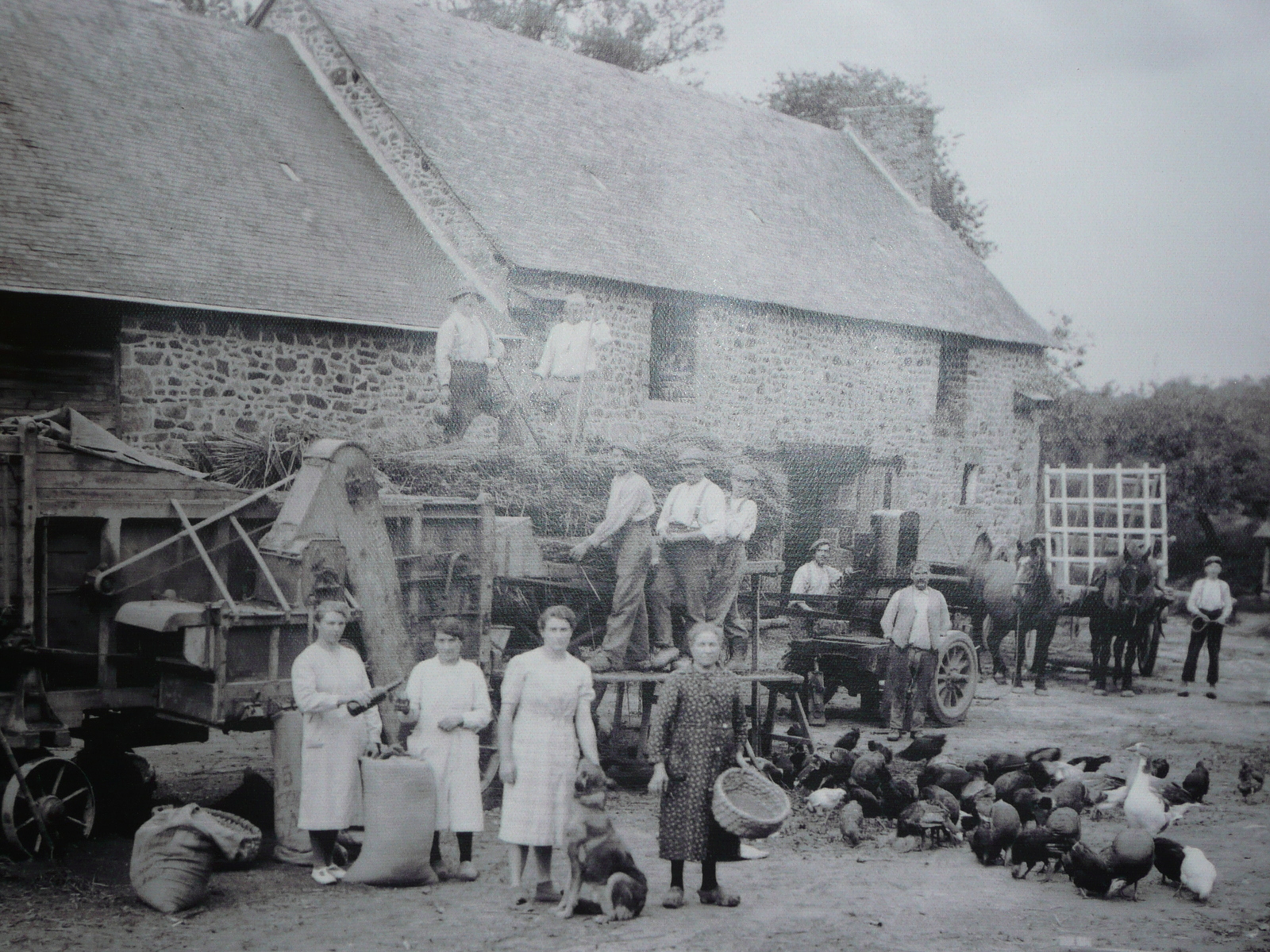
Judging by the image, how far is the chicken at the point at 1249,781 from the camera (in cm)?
858

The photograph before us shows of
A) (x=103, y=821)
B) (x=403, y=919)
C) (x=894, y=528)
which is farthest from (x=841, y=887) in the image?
(x=894, y=528)

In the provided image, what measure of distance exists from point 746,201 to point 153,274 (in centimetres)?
855

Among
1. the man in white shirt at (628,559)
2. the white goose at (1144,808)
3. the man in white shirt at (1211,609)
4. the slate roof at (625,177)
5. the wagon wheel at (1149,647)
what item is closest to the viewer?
the white goose at (1144,808)

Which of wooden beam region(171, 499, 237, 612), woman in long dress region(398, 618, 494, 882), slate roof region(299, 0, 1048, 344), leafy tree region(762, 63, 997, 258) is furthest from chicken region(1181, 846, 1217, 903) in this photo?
leafy tree region(762, 63, 997, 258)

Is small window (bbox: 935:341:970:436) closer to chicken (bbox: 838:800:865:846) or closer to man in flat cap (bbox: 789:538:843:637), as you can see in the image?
man in flat cap (bbox: 789:538:843:637)

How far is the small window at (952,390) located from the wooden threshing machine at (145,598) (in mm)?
9397

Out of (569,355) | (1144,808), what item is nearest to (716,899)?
(1144,808)

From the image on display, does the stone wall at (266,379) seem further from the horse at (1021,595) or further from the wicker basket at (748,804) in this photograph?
the horse at (1021,595)

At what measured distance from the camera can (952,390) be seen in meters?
16.4

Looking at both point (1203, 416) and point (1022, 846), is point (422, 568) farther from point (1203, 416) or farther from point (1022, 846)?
point (1203, 416)

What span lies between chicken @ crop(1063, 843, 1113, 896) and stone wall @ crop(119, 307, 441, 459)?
18.7 ft

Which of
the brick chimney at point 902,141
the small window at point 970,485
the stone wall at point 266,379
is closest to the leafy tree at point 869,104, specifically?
the brick chimney at point 902,141

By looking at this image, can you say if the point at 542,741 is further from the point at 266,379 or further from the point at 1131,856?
the point at 266,379

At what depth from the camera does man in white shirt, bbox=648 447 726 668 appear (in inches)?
337
